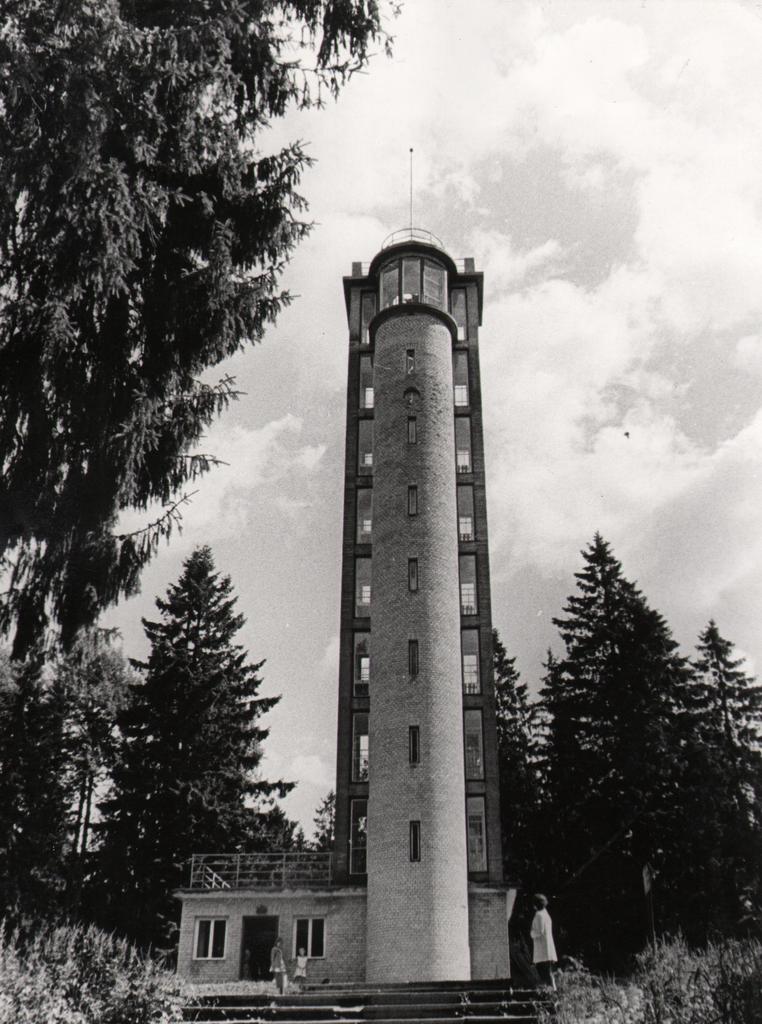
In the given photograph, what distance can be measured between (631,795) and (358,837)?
10070mm

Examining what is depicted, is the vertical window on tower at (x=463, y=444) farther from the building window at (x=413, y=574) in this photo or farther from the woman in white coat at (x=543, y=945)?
the woman in white coat at (x=543, y=945)

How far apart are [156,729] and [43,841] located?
20.3 ft

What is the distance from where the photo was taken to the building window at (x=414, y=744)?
97.1 feet

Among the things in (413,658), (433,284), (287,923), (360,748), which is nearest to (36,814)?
(287,923)

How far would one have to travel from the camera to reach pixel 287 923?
1171 inches

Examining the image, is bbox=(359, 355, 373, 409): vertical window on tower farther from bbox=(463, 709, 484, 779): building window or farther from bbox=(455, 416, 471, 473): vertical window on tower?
bbox=(463, 709, 484, 779): building window

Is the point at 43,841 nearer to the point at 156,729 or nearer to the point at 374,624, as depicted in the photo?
the point at 156,729

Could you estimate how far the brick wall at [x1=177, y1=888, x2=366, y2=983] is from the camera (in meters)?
29.1

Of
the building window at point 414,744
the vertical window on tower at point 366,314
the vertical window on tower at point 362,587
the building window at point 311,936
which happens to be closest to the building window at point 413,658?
the building window at point 414,744

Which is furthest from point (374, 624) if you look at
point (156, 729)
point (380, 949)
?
point (156, 729)

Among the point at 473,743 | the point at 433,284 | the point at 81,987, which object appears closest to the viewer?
the point at 81,987

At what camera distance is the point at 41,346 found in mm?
10469

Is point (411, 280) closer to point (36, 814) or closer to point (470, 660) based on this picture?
Answer: point (470, 660)

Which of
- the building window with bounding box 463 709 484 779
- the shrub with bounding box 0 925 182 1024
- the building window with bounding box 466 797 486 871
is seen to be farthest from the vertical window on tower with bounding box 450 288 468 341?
the shrub with bounding box 0 925 182 1024
